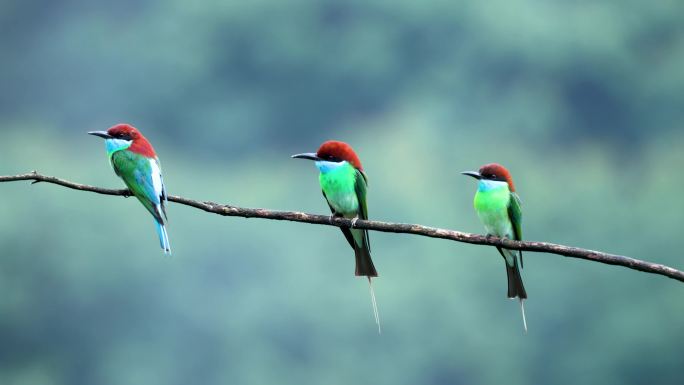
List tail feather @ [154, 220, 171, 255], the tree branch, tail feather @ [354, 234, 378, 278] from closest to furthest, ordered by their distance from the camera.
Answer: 1. the tree branch
2. tail feather @ [154, 220, 171, 255]
3. tail feather @ [354, 234, 378, 278]

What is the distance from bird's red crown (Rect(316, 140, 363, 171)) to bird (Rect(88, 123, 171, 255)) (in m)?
0.68

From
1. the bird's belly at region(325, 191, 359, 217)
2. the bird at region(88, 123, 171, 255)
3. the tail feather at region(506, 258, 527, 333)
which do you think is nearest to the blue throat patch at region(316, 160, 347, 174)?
the bird's belly at region(325, 191, 359, 217)

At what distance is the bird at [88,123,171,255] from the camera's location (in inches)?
145

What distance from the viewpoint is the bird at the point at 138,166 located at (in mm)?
3679

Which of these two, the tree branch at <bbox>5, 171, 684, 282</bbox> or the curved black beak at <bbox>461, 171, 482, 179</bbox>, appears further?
the curved black beak at <bbox>461, 171, 482, 179</bbox>

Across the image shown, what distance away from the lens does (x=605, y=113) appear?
50.9m

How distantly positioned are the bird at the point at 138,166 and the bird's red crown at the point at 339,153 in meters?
0.68

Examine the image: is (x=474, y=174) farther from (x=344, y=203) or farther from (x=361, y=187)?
(x=344, y=203)

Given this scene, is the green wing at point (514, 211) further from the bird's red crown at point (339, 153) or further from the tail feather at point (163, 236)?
the tail feather at point (163, 236)

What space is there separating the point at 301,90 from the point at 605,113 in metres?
17.4

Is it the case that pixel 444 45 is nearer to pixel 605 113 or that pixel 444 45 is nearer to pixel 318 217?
pixel 605 113

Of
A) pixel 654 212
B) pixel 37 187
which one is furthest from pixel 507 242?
pixel 37 187

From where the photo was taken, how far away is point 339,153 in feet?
13.6

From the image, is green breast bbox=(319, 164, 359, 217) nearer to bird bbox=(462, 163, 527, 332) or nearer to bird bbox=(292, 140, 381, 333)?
bird bbox=(292, 140, 381, 333)
